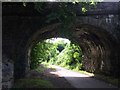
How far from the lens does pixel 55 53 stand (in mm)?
74688

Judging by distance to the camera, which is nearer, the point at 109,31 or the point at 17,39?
the point at 17,39

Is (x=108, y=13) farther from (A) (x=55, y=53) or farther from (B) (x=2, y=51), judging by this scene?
(A) (x=55, y=53)

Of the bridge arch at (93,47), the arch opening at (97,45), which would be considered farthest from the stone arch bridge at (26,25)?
the arch opening at (97,45)

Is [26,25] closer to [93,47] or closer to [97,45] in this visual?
[97,45]

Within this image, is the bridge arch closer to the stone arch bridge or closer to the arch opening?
the arch opening

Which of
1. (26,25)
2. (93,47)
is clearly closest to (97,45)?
(93,47)

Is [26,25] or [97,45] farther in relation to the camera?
[97,45]

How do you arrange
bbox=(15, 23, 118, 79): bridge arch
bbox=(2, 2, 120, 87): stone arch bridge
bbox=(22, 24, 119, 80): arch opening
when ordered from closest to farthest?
1. bbox=(2, 2, 120, 87): stone arch bridge
2. bbox=(15, 23, 118, 79): bridge arch
3. bbox=(22, 24, 119, 80): arch opening

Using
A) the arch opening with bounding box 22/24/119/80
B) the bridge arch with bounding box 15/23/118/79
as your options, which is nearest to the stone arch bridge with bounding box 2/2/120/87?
the bridge arch with bounding box 15/23/118/79

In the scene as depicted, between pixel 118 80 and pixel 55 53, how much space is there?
54.7 m

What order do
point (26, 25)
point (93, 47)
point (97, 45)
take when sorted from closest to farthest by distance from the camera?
point (26, 25)
point (97, 45)
point (93, 47)

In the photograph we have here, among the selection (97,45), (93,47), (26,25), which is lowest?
(93,47)

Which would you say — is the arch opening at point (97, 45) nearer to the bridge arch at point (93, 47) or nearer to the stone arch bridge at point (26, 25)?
the bridge arch at point (93, 47)

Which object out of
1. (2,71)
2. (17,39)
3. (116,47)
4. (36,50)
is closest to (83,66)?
(36,50)
